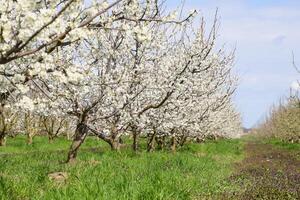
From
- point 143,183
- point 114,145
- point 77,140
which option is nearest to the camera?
point 143,183

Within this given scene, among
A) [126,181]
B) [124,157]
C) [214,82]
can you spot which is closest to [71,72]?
[126,181]

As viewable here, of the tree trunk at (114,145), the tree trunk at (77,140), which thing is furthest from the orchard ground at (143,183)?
the tree trunk at (114,145)

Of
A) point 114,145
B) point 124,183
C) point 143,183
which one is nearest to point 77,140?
point 114,145

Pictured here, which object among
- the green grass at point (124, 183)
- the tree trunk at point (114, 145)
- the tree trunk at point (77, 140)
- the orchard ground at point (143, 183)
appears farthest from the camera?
the tree trunk at point (114, 145)

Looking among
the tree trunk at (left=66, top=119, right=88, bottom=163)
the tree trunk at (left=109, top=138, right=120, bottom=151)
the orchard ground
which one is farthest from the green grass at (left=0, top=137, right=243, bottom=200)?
the tree trunk at (left=109, top=138, right=120, bottom=151)

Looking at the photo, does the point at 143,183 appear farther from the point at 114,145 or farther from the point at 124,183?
the point at 114,145

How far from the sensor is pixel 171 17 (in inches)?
320

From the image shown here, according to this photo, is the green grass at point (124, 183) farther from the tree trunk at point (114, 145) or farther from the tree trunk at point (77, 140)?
the tree trunk at point (114, 145)

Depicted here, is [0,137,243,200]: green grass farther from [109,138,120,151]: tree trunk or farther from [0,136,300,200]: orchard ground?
[109,138,120,151]: tree trunk

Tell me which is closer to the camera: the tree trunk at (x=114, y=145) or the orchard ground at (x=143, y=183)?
the orchard ground at (x=143, y=183)

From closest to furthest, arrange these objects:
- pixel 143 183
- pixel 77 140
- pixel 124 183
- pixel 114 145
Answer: pixel 143 183, pixel 124 183, pixel 77 140, pixel 114 145

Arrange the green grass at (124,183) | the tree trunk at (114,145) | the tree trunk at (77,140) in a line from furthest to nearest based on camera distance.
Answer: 1. the tree trunk at (114,145)
2. the tree trunk at (77,140)
3. the green grass at (124,183)

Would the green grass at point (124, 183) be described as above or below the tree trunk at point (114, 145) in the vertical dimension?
below

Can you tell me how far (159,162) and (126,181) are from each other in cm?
557
